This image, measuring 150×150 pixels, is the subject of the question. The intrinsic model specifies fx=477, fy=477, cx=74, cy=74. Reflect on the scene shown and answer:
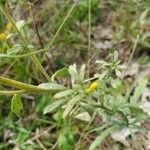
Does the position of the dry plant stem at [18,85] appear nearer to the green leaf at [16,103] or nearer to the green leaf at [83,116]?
the green leaf at [16,103]

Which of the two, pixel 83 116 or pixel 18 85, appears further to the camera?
pixel 83 116

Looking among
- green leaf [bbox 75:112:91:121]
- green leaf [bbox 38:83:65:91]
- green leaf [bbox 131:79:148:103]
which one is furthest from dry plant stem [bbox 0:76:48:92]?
green leaf [bbox 131:79:148:103]

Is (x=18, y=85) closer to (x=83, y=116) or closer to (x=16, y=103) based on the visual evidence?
(x=16, y=103)

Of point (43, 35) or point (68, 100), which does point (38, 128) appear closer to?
point (43, 35)

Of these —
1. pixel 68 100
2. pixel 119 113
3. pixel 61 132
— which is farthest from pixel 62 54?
pixel 68 100

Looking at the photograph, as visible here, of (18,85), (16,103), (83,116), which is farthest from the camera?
(83,116)

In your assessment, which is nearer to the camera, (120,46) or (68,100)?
(68,100)

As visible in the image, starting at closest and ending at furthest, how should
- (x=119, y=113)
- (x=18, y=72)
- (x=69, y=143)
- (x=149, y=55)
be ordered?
1. (x=119, y=113)
2. (x=69, y=143)
3. (x=18, y=72)
4. (x=149, y=55)

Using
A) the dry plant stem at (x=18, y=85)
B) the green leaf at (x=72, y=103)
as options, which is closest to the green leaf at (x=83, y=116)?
the green leaf at (x=72, y=103)

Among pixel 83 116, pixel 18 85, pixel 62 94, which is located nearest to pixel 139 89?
pixel 83 116

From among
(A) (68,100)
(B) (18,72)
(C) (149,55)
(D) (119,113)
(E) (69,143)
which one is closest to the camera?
(A) (68,100)

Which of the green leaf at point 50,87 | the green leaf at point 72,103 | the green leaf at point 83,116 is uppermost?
the green leaf at point 50,87
